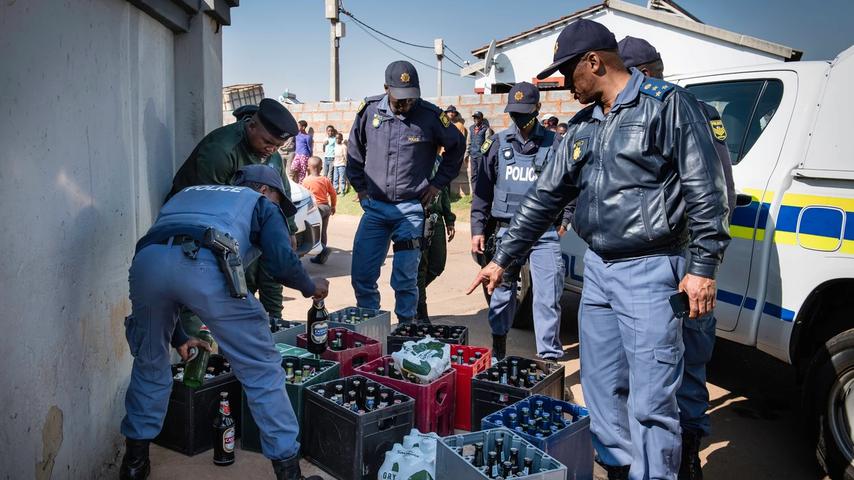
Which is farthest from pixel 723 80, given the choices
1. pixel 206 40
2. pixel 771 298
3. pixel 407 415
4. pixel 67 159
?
pixel 67 159

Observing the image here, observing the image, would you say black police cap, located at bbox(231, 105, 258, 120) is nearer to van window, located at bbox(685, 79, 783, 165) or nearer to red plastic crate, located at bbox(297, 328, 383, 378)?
red plastic crate, located at bbox(297, 328, 383, 378)

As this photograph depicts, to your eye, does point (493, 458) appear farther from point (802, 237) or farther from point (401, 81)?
point (401, 81)

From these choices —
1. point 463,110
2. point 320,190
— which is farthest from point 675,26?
point 320,190

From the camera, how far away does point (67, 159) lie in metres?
2.81

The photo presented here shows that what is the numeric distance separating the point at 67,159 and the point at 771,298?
368 centimetres

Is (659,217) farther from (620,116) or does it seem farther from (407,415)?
(407,415)

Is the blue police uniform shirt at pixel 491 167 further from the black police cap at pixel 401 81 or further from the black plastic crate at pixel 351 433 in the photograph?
the black plastic crate at pixel 351 433

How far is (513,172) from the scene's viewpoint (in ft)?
15.9

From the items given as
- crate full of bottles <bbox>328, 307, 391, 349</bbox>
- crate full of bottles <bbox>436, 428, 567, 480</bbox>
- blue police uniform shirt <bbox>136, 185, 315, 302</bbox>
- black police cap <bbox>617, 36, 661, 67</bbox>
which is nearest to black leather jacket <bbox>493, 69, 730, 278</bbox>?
crate full of bottles <bbox>436, 428, 567, 480</bbox>

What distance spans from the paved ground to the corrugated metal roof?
51.9ft

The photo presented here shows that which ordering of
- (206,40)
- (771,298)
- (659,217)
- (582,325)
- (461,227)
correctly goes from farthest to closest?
(461,227)
(206,40)
(771,298)
(582,325)
(659,217)

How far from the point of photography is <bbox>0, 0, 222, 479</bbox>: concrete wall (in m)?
2.39

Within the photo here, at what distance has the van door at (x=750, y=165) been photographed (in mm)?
3787

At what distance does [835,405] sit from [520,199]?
233 cm
